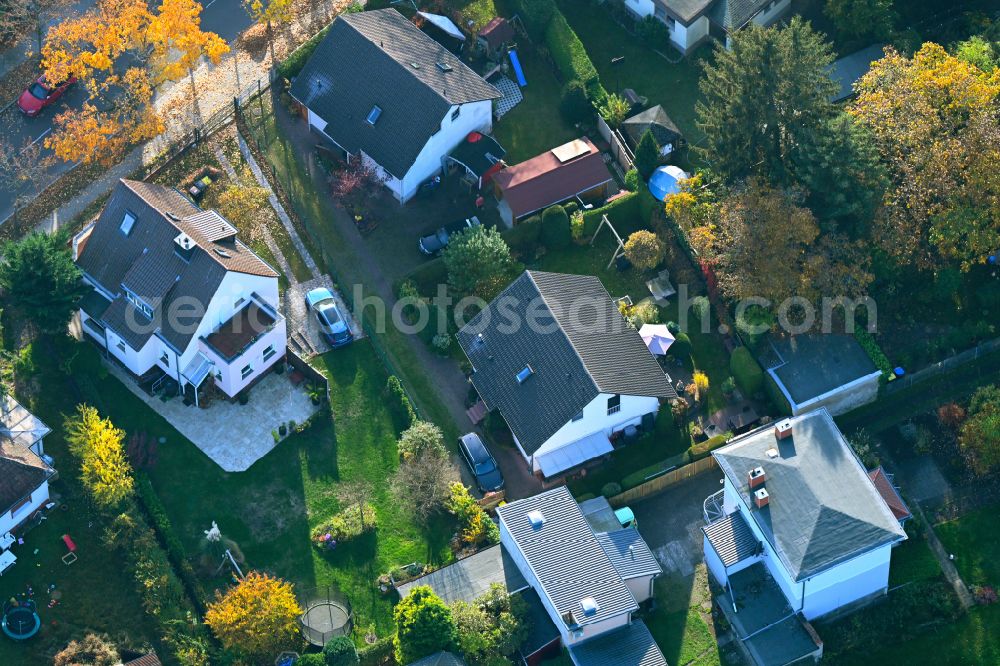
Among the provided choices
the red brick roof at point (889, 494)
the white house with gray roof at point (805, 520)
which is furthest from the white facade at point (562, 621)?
the red brick roof at point (889, 494)

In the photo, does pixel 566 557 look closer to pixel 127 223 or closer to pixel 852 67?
pixel 127 223

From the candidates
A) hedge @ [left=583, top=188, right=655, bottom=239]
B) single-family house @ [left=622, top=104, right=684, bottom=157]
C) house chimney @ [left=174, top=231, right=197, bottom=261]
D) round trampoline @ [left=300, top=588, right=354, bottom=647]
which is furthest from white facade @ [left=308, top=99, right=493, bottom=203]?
round trampoline @ [left=300, top=588, right=354, bottom=647]

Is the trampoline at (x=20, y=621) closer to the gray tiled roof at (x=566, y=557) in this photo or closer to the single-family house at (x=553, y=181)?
the gray tiled roof at (x=566, y=557)

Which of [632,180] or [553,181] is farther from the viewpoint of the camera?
[632,180]

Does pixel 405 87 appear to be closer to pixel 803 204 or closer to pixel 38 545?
pixel 803 204

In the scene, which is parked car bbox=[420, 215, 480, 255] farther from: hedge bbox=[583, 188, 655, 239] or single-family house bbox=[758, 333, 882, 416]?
single-family house bbox=[758, 333, 882, 416]

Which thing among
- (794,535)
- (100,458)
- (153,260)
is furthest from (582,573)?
(153,260)

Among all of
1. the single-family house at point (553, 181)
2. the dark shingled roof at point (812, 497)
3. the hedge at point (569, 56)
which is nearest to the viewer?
the dark shingled roof at point (812, 497)
